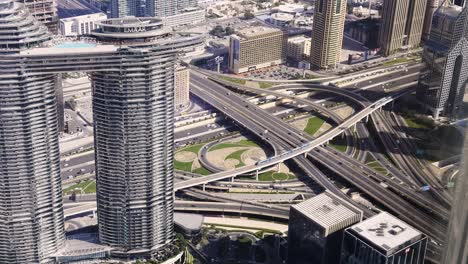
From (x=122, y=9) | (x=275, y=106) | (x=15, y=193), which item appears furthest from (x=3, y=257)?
(x=122, y=9)

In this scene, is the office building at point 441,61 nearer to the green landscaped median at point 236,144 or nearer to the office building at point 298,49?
the office building at point 298,49

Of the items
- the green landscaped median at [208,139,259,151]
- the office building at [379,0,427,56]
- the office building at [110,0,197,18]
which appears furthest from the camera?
the office building at [110,0,197,18]

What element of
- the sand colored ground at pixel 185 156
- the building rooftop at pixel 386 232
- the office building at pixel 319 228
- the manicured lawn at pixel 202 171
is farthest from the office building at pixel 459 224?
the sand colored ground at pixel 185 156

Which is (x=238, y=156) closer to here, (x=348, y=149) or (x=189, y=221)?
(x=348, y=149)

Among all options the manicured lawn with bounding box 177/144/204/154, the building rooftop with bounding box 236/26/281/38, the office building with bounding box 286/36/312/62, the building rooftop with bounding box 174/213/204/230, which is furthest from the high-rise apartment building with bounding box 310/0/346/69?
the building rooftop with bounding box 174/213/204/230

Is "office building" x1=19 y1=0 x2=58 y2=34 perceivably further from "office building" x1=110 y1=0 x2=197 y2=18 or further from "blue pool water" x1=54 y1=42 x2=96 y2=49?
"blue pool water" x1=54 y1=42 x2=96 y2=49

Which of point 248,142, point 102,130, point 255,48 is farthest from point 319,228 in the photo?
point 255,48

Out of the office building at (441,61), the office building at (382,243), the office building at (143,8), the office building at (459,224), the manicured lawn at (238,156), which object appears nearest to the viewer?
the office building at (459,224)

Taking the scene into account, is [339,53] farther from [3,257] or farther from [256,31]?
[3,257]
